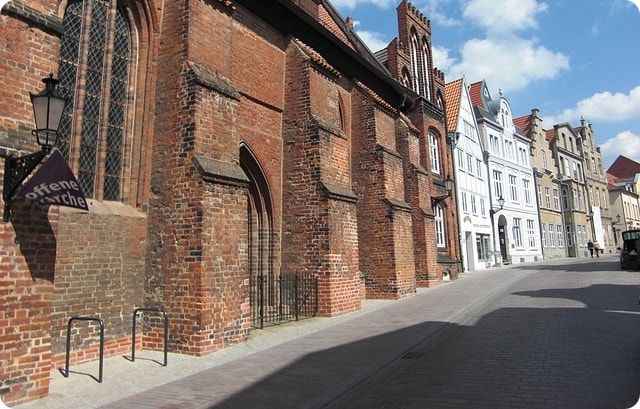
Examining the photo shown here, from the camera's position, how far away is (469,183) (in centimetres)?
2927

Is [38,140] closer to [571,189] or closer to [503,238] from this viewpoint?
[503,238]

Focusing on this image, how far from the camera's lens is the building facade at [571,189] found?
44.2 m

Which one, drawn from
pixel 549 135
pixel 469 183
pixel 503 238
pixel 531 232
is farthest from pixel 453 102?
pixel 549 135

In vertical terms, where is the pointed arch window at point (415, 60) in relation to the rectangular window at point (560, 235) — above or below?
above

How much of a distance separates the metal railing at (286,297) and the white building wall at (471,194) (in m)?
17.8

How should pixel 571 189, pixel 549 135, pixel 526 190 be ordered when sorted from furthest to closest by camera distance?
pixel 549 135 → pixel 571 189 → pixel 526 190

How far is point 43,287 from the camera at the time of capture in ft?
18.0

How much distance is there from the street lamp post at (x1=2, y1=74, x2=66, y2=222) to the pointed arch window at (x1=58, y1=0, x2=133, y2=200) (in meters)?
2.01

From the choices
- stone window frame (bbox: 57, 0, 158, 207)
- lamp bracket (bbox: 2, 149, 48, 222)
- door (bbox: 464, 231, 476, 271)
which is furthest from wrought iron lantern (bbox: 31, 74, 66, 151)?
door (bbox: 464, 231, 476, 271)

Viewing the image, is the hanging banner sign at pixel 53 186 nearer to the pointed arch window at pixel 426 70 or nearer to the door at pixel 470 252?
the pointed arch window at pixel 426 70

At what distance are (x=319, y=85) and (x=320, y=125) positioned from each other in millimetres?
1824

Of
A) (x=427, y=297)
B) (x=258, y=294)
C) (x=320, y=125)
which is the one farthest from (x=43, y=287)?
(x=427, y=297)

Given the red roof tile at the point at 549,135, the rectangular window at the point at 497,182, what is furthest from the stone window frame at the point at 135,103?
the red roof tile at the point at 549,135

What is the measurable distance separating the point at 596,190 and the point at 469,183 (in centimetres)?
3415
